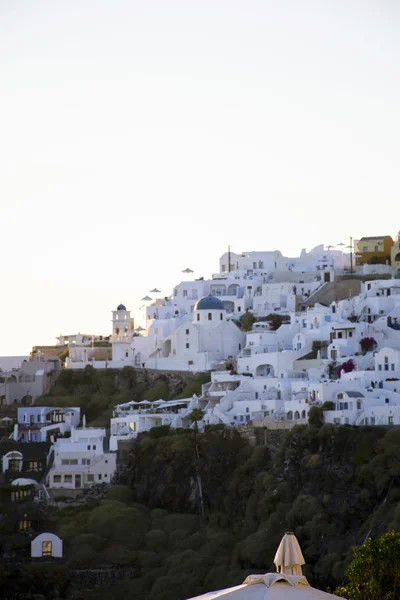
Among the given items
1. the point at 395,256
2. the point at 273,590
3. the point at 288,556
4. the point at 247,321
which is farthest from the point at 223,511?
the point at 273,590

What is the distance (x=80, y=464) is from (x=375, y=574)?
44069mm

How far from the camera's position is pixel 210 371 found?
8912 centimetres

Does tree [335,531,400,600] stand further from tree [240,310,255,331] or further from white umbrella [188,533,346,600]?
tree [240,310,255,331]

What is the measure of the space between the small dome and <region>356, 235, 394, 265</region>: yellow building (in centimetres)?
1437

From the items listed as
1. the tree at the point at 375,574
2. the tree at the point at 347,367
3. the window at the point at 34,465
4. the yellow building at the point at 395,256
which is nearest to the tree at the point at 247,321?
the yellow building at the point at 395,256

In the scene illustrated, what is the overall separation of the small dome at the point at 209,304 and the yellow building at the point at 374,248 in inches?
566

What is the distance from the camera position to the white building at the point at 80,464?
263 feet

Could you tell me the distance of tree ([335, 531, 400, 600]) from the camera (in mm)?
37562

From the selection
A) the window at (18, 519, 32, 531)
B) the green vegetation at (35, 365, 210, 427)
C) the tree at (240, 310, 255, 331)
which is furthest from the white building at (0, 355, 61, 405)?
the window at (18, 519, 32, 531)

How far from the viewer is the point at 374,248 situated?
106 meters

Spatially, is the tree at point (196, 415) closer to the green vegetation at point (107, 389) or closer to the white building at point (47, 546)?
the green vegetation at point (107, 389)

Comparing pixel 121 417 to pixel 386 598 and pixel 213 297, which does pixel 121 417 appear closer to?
pixel 213 297

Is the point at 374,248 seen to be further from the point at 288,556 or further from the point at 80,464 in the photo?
the point at 288,556

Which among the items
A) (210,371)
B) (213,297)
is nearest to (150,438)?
(210,371)
